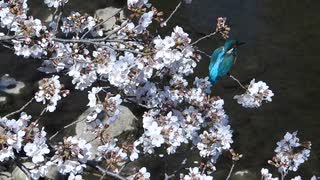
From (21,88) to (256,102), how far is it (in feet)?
6.94

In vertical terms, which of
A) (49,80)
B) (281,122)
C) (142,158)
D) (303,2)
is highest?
(303,2)

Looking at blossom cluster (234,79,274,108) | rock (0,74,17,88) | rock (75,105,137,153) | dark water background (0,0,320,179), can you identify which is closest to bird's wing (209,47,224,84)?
blossom cluster (234,79,274,108)

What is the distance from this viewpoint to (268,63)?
436 centimetres

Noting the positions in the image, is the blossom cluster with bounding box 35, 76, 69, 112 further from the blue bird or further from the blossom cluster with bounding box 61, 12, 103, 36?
the blue bird

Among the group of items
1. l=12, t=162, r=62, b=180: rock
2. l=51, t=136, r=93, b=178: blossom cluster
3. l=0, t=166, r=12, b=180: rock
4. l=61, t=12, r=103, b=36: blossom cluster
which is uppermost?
l=61, t=12, r=103, b=36: blossom cluster

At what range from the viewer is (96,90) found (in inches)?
85.0

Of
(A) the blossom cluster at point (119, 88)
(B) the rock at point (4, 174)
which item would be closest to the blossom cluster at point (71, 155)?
(A) the blossom cluster at point (119, 88)

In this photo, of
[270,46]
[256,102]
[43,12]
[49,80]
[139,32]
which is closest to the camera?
[49,80]

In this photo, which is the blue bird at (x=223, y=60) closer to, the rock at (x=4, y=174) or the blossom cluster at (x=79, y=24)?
the blossom cluster at (x=79, y=24)

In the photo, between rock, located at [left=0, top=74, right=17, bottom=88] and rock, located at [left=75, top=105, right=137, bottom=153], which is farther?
rock, located at [left=0, top=74, right=17, bottom=88]

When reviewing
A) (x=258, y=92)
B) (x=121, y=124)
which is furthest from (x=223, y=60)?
(x=121, y=124)

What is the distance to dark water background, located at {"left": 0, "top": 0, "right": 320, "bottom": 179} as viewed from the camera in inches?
167

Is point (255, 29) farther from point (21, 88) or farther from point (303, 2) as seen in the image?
point (21, 88)

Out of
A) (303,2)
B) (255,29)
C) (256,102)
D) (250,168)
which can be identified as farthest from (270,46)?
(256,102)
